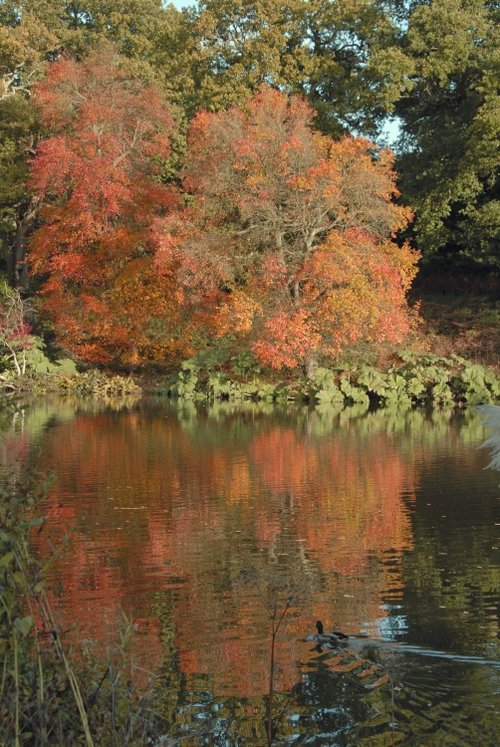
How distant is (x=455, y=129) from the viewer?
3156 centimetres

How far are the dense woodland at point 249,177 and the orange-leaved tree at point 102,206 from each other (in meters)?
0.06

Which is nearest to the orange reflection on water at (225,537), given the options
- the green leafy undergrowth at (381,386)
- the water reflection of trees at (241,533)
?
the water reflection of trees at (241,533)

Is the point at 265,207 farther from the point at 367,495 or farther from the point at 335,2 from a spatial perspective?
the point at 367,495

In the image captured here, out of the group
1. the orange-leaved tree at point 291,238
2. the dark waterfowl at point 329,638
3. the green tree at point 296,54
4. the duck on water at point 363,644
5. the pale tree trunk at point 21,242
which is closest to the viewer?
the duck on water at point 363,644

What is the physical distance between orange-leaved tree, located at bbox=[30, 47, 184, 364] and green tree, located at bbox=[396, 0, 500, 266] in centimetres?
741

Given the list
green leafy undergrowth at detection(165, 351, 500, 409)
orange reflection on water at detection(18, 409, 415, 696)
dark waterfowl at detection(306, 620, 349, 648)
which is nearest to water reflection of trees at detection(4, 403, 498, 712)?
orange reflection on water at detection(18, 409, 415, 696)

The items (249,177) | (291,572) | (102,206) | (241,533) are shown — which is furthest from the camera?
(102,206)

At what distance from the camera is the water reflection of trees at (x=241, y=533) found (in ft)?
25.4

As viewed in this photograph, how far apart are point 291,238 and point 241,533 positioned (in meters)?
17.9

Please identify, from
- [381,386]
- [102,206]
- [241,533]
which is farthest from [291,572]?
[102,206]

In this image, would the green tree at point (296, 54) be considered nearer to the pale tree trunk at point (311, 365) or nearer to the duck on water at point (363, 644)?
the pale tree trunk at point (311, 365)

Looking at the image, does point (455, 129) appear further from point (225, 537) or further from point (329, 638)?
point (329, 638)

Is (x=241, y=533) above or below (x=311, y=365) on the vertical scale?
below

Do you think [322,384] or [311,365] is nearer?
[322,384]
